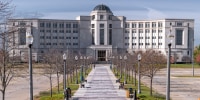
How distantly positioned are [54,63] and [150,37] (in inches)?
5099

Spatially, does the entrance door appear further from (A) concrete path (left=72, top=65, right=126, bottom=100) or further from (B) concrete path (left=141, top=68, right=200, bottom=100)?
(A) concrete path (left=72, top=65, right=126, bottom=100)

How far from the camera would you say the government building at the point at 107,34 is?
16325cm

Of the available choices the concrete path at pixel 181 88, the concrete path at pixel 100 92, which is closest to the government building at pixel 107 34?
the concrete path at pixel 181 88

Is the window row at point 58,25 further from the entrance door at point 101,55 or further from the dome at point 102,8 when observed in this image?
the entrance door at point 101,55

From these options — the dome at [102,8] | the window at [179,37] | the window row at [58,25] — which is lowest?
the window at [179,37]

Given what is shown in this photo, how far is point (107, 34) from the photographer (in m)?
166

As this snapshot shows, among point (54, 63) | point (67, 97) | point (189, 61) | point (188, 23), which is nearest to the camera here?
point (67, 97)

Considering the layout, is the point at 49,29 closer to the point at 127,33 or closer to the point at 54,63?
the point at 127,33

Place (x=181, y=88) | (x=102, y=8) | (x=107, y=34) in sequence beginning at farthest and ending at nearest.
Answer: (x=102, y=8) < (x=107, y=34) < (x=181, y=88)

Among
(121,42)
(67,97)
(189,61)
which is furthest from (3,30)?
(121,42)

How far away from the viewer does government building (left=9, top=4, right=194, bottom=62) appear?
163250mm

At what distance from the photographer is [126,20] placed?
17350cm

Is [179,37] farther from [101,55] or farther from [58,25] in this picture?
[58,25]

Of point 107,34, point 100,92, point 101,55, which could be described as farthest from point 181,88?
point 107,34
